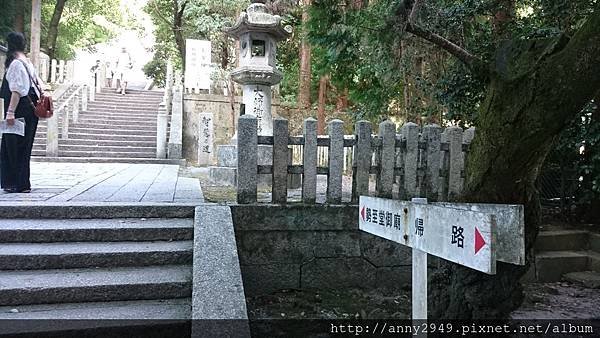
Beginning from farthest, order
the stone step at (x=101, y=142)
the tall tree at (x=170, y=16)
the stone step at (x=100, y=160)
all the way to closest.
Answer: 1. the tall tree at (x=170, y=16)
2. the stone step at (x=101, y=142)
3. the stone step at (x=100, y=160)

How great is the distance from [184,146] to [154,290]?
12.6m

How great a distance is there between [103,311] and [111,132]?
40.8 ft

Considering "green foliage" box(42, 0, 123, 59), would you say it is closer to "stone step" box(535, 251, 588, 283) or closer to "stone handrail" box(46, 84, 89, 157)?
"stone handrail" box(46, 84, 89, 157)

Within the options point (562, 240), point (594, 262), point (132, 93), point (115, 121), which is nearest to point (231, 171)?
point (562, 240)

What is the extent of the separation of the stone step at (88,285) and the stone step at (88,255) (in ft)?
0.25

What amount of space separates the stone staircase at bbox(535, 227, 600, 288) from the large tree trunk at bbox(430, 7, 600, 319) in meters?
1.75

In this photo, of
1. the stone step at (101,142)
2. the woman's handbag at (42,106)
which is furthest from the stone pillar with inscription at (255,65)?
the stone step at (101,142)

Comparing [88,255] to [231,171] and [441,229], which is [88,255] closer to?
[441,229]

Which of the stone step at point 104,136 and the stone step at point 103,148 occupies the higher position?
the stone step at point 104,136

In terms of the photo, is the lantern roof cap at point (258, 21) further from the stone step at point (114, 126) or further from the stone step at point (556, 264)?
the stone step at point (114, 126)

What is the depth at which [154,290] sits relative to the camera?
3484 mm

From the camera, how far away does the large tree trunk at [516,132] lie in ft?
11.5

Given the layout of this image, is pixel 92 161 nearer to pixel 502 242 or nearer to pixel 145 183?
pixel 145 183

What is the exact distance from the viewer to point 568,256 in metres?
6.00
